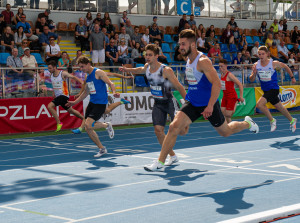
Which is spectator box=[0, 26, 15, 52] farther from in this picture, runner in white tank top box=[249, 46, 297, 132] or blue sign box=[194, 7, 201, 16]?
blue sign box=[194, 7, 201, 16]

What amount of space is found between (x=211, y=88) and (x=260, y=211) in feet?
9.24

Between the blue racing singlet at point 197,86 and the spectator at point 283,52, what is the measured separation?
21803mm

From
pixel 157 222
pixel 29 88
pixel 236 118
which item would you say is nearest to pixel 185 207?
pixel 157 222

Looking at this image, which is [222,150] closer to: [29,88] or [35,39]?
[29,88]

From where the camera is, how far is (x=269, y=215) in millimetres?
5738

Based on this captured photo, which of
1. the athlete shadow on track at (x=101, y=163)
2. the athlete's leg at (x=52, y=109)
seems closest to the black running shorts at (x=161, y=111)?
the athlete shadow on track at (x=101, y=163)

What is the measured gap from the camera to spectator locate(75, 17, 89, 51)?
23.7 metres

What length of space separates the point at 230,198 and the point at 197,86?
2.21m

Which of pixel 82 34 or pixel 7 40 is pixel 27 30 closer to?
pixel 7 40

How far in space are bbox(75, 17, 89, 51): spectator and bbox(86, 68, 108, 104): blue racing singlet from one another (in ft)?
38.1

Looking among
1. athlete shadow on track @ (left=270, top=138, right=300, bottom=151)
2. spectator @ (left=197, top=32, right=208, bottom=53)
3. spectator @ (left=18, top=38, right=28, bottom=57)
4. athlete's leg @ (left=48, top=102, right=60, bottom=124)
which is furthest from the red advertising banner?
spectator @ (left=197, top=32, right=208, bottom=53)

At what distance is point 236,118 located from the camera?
904 inches

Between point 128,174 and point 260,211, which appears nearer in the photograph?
point 260,211

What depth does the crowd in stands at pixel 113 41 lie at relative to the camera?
68.5 feet
